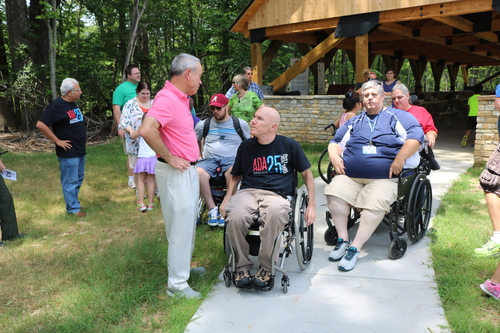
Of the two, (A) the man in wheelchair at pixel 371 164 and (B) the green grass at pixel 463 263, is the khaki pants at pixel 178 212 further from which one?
(B) the green grass at pixel 463 263

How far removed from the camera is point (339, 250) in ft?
11.9

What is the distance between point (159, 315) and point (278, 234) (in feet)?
3.09

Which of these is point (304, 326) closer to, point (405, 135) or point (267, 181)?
point (267, 181)

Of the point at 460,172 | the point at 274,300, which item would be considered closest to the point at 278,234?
the point at 274,300

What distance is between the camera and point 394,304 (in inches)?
112

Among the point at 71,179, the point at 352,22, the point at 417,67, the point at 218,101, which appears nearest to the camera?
the point at 218,101

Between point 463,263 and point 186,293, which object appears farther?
point 463,263

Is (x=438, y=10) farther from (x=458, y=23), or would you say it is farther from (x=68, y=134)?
(x=68, y=134)

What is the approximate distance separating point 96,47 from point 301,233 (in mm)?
13131

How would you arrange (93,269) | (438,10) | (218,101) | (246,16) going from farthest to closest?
(246,16), (438,10), (218,101), (93,269)

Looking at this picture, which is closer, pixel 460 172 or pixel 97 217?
pixel 97 217

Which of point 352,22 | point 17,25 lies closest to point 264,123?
point 352,22

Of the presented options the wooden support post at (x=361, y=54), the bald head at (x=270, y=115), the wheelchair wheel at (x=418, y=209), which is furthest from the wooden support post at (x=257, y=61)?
the bald head at (x=270, y=115)

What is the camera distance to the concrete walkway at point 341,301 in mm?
2602
